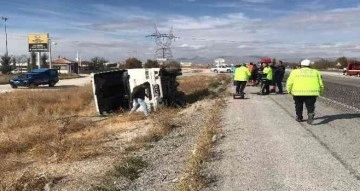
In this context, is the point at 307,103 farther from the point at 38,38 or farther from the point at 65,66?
the point at 65,66

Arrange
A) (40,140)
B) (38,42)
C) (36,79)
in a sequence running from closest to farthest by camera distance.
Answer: (40,140) → (36,79) → (38,42)

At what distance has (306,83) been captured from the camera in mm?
14211

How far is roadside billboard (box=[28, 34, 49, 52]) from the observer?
95.9m

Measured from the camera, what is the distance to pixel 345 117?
1595 centimetres

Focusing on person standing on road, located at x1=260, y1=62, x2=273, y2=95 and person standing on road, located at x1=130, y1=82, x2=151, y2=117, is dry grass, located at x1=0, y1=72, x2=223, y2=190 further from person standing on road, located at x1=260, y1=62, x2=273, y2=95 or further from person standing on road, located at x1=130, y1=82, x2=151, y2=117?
person standing on road, located at x1=260, y1=62, x2=273, y2=95

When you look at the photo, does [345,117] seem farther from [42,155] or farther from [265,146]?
[42,155]

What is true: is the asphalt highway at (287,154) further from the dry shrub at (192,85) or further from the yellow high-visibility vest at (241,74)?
the dry shrub at (192,85)

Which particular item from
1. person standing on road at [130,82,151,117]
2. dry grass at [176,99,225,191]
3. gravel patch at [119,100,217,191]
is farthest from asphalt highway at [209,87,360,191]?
person standing on road at [130,82,151,117]

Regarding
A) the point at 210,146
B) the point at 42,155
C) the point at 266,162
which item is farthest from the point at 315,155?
the point at 42,155

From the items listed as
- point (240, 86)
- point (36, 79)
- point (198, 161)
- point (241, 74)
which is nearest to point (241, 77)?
point (241, 74)

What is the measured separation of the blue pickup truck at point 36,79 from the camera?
54.6 metres

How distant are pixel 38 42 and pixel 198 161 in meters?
91.1

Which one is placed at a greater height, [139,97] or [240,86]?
[240,86]

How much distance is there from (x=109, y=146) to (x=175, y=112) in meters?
8.75
